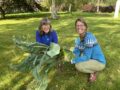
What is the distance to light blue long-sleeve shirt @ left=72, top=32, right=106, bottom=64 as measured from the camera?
607 centimetres

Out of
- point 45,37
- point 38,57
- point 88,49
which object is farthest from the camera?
point 45,37

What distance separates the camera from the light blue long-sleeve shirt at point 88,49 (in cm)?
607

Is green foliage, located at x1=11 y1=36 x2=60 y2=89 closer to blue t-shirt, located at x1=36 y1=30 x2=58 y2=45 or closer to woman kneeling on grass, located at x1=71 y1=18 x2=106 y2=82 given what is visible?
woman kneeling on grass, located at x1=71 y1=18 x2=106 y2=82

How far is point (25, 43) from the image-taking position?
5152 millimetres

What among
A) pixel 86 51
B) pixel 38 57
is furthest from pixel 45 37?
pixel 38 57

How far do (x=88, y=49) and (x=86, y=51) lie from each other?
0.19ft

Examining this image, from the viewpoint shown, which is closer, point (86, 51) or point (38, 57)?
point (38, 57)

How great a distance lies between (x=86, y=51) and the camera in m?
6.13

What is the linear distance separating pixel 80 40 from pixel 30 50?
139 cm

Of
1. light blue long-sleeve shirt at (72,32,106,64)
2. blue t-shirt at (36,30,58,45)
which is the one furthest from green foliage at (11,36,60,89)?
blue t-shirt at (36,30,58,45)

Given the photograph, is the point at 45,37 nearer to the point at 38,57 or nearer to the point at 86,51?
the point at 86,51

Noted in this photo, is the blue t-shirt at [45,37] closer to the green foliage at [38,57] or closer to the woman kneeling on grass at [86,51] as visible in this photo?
the woman kneeling on grass at [86,51]

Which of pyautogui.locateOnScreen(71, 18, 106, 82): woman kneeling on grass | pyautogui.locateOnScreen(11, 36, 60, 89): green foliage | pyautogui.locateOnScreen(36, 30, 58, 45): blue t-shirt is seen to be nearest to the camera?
pyautogui.locateOnScreen(11, 36, 60, 89): green foliage

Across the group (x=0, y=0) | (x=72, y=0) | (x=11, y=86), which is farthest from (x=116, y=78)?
(x=72, y=0)
